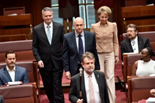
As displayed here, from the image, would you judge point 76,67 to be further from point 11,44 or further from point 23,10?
point 23,10

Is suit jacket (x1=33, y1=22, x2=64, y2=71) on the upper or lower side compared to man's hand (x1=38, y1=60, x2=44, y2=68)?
upper

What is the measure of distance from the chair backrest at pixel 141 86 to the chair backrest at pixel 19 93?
104 centimetres

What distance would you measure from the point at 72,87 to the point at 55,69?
55.6 inches

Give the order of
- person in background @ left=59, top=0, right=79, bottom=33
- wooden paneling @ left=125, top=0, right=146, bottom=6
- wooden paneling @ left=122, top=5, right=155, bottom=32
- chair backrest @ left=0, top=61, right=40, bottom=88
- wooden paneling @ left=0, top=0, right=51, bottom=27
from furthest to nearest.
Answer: wooden paneling @ left=0, top=0, right=51, bottom=27 → wooden paneling @ left=125, top=0, right=146, bottom=6 → person in background @ left=59, top=0, right=79, bottom=33 → wooden paneling @ left=122, top=5, right=155, bottom=32 → chair backrest @ left=0, top=61, right=40, bottom=88

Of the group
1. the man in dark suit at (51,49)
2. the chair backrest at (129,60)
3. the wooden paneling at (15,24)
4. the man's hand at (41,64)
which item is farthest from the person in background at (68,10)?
the man's hand at (41,64)

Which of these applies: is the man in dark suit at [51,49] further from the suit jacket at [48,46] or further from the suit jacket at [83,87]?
the suit jacket at [83,87]

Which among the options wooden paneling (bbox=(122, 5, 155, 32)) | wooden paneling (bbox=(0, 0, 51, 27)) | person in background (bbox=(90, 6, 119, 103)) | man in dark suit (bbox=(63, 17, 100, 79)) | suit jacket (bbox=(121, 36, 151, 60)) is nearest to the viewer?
man in dark suit (bbox=(63, 17, 100, 79))

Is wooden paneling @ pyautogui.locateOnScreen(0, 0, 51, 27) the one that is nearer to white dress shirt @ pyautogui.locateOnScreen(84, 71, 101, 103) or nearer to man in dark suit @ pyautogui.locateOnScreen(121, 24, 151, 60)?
man in dark suit @ pyautogui.locateOnScreen(121, 24, 151, 60)

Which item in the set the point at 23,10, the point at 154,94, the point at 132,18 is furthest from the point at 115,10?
the point at 154,94

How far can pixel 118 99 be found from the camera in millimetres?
5895

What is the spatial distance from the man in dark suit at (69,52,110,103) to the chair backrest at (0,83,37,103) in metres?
0.81

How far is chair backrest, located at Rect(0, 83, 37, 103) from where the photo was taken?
4.66m

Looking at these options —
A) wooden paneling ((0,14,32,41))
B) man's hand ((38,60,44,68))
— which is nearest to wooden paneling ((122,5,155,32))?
wooden paneling ((0,14,32,41))

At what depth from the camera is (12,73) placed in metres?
5.21
